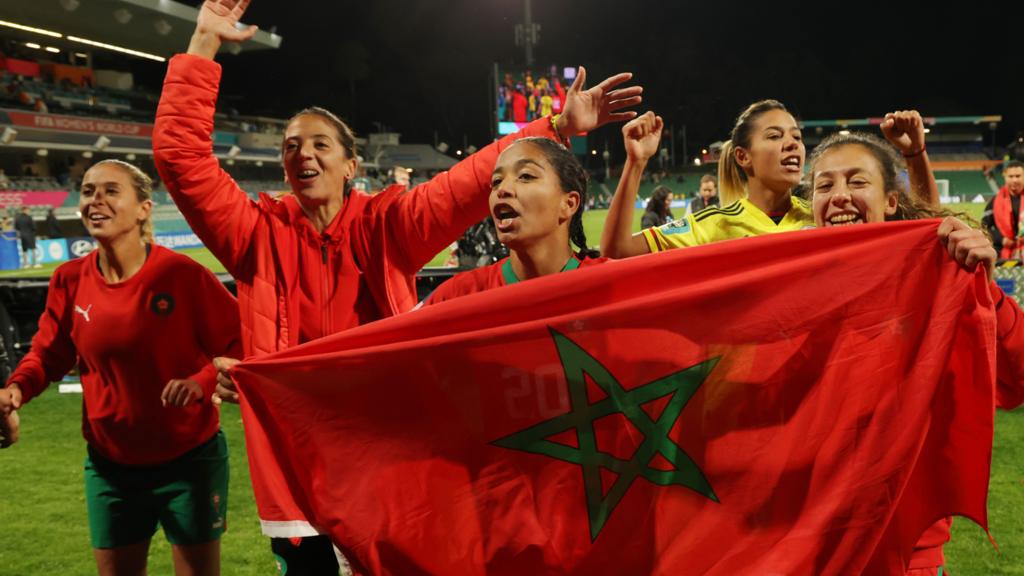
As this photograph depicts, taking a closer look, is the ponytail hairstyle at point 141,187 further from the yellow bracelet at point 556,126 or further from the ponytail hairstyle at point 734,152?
the ponytail hairstyle at point 734,152

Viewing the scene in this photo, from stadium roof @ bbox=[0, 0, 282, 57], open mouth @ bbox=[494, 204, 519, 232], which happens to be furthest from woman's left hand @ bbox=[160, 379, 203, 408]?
stadium roof @ bbox=[0, 0, 282, 57]

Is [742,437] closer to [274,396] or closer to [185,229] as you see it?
[274,396]

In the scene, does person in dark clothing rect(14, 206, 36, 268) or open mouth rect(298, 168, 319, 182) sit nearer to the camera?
open mouth rect(298, 168, 319, 182)

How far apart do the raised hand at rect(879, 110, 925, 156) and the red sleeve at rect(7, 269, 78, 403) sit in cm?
305

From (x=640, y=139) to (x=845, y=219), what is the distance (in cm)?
78

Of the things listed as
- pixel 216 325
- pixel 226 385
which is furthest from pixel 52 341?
pixel 226 385

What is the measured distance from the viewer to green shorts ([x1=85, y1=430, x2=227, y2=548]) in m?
3.07

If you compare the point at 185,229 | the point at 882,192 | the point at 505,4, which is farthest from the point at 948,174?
the point at 882,192

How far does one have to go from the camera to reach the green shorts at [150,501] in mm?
3066

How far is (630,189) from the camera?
10.4 feet

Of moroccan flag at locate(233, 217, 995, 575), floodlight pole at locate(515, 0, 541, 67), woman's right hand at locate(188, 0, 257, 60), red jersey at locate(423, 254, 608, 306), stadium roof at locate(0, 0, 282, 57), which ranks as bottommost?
moroccan flag at locate(233, 217, 995, 575)

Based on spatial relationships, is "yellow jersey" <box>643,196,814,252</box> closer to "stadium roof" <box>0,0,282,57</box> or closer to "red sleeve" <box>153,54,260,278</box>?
"red sleeve" <box>153,54,260,278</box>

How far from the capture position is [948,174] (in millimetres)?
63844

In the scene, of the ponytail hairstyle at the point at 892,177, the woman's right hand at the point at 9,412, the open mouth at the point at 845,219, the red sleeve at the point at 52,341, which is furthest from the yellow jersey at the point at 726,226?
the woman's right hand at the point at 9,412
